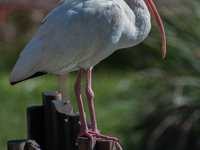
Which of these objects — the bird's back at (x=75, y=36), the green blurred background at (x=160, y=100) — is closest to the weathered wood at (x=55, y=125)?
the bird's back at (x=75, y=36)

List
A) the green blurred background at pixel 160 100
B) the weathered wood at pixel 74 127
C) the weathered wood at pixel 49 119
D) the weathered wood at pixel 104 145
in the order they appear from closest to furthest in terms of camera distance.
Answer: the weathered wood at pixel 104 145 → the weathered wood at pixel 74 127 → the weathered wood at pixel 49 119 → the green blurred background at pixel 160 100

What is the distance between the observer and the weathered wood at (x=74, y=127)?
2836 millimetres

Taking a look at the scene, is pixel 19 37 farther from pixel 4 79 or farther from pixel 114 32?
pixel 114 32

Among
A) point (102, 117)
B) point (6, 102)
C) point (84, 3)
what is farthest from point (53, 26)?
point (6, 102)

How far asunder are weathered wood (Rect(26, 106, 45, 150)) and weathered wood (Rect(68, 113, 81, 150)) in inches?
18.8

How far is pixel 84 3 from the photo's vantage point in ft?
9.57

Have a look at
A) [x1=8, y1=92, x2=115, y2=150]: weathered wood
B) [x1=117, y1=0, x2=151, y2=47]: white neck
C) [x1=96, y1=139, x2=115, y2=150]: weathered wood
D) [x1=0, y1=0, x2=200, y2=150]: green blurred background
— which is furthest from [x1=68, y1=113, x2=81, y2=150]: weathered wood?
[x1=0, y1=0, x2=200, y2=150]: green blurred background

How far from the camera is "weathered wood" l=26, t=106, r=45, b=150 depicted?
3227 mm

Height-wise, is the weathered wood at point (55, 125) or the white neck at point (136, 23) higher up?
the white neck at point (136, 23)

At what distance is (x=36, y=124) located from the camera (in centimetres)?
327

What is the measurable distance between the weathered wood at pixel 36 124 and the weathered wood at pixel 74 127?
0.48 metres

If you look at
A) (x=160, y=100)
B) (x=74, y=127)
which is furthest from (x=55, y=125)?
(x=160, y=100)

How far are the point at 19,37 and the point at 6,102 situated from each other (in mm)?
2901

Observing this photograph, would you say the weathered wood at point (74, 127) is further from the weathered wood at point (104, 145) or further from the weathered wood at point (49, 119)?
the weathered wood at point (104, 145)
